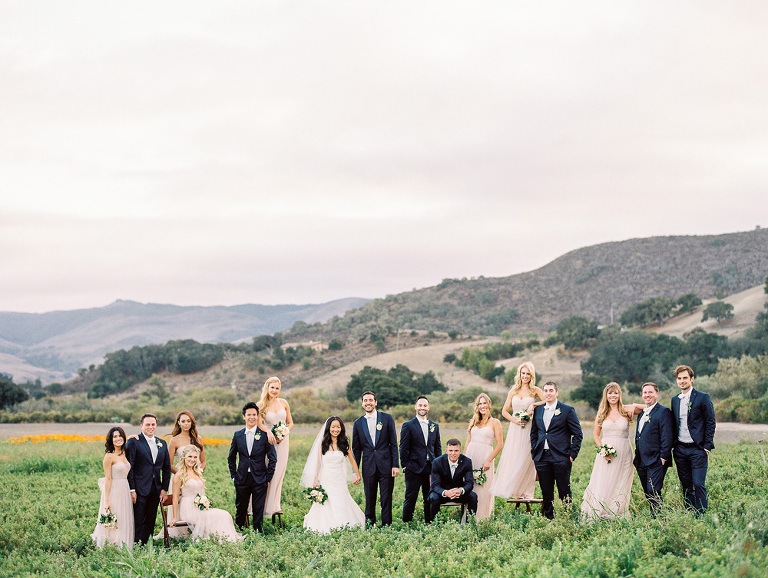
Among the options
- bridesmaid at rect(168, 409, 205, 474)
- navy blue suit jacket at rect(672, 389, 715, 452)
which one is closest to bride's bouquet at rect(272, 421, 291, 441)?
bridesmaid at rect(168, 409, 205, 474)

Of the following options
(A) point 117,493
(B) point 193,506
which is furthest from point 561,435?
(A) point 117,493

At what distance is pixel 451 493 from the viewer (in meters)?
8.55

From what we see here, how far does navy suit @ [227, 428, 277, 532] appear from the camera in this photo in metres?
9.22

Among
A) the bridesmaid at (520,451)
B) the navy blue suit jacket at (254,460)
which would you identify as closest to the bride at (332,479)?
the navy blue suit jacket at (254,460)

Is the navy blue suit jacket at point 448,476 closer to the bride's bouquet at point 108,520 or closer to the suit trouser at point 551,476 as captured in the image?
the suit trouser at point 551,476

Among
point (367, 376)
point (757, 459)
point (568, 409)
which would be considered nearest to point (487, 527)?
point (568, 409)

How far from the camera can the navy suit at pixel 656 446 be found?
325 inches

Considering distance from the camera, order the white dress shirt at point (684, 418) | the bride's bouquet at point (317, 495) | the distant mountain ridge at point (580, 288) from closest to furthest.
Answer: the white dress shirt at point (684, 418) < the bride's bouquet at point (317, 495) < the distant mountain ridge at point (580, 288)

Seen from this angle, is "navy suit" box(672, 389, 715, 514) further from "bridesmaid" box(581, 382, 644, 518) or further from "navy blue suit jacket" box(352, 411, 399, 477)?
"navy blue suit jacket" box(352, 411, 399, 477)

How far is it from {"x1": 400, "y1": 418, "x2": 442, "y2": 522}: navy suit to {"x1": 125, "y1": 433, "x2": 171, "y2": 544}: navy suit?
3.25m

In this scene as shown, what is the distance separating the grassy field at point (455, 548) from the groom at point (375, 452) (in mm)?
464

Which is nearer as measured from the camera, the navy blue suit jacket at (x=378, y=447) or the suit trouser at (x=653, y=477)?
the suit trouser at (x=653, y=477)

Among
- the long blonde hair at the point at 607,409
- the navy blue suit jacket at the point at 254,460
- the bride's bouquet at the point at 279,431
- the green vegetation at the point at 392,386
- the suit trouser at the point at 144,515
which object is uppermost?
the long blonde hair at the point at 607,409

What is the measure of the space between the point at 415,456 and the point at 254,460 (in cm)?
227
